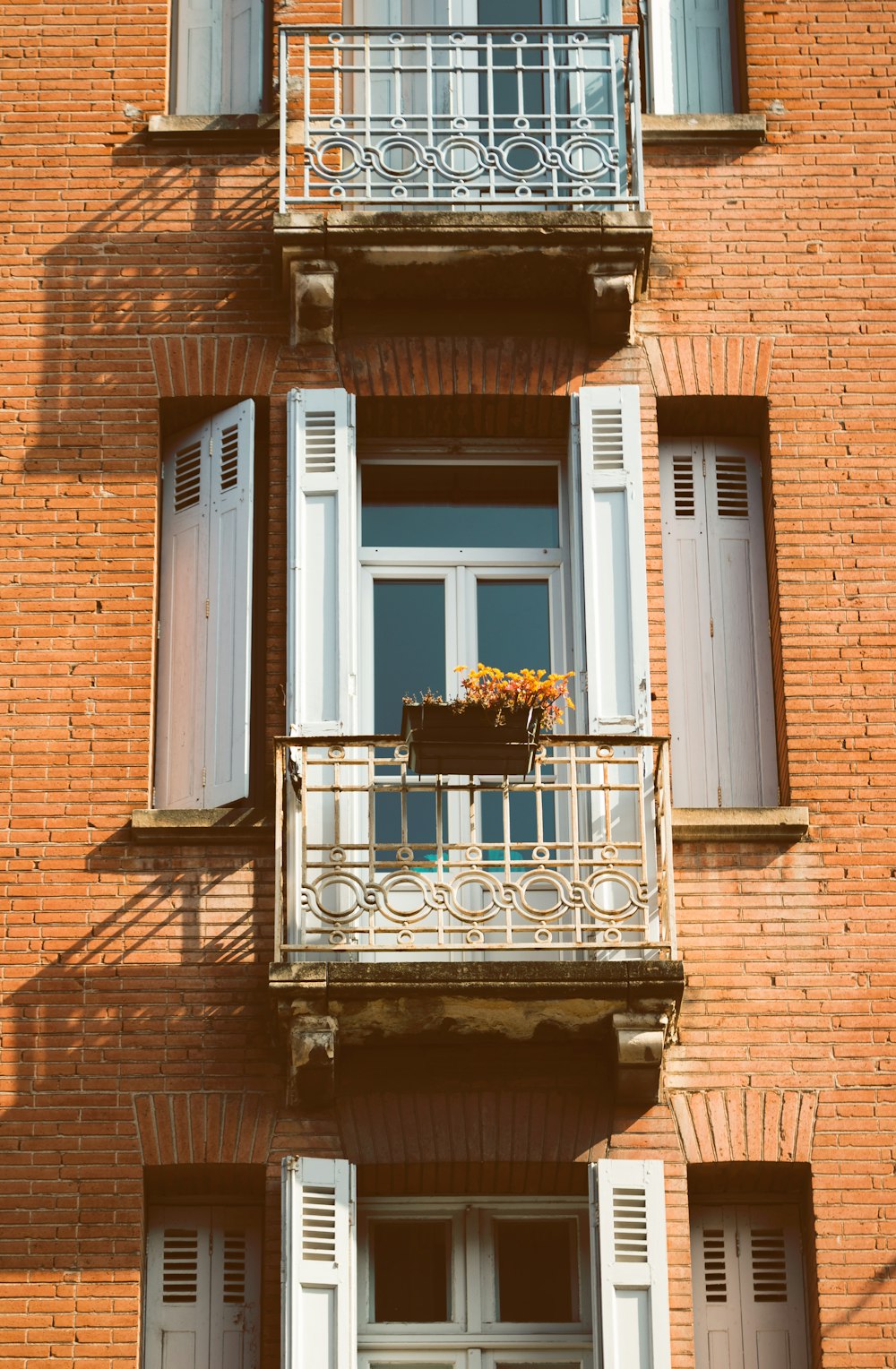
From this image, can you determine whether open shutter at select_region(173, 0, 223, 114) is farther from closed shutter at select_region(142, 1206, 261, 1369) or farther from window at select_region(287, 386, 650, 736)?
closed shutter at select_region(142, 1206, 261, 1369)

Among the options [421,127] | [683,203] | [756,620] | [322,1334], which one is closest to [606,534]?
[756,620]

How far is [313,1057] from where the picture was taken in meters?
11.4

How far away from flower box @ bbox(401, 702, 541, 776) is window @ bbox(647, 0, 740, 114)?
4.58m

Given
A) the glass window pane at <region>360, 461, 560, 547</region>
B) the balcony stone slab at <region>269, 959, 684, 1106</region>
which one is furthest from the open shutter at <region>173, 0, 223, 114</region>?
the balcony stone slab at <region>269, 959, 684, 1106</region>

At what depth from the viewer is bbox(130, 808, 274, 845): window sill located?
12.1 meters

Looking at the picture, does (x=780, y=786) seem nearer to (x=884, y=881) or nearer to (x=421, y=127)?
(x=884, y=881)

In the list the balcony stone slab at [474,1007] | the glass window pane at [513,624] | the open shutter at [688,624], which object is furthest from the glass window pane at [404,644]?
the balcony stone slab at [474,1007]

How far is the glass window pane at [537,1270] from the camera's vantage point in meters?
11.7

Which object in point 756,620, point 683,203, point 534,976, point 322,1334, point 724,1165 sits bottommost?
point 322,1334

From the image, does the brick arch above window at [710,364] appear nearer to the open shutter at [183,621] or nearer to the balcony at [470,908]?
the balcony at [470,908]

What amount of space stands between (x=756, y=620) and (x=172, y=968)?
3757 millimetres

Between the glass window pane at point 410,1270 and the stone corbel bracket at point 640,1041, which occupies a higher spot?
the stone corbel bracket at point 640,1041

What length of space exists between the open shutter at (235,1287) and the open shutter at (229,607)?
2.17 meters

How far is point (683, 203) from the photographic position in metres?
13.5
